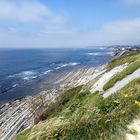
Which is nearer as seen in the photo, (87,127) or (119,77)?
(87,127)

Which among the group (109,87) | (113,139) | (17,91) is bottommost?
(17,91)

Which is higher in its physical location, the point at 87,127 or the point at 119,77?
the point at 87,127

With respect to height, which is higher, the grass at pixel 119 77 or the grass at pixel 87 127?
the grass at pixel 87 127

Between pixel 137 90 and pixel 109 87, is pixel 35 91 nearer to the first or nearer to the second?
pixel 109 87

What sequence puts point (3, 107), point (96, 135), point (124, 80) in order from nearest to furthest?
point (96, 135) → point (124, 80) → point (3, 107)

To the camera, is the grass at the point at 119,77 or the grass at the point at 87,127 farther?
the grass at the point at 119,77

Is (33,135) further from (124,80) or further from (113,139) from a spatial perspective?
(124,80)

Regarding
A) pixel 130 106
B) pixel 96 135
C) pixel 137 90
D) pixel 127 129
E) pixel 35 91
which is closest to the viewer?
pixel 96 135

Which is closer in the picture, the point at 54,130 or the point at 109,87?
the point at 54,130

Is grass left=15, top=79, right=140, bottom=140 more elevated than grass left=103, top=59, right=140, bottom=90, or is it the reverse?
grass left=15, top=79, right=140, bottom=140

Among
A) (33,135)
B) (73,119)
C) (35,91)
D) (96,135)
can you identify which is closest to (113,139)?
(96,135)

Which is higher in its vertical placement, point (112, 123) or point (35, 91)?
point (112, 123)
